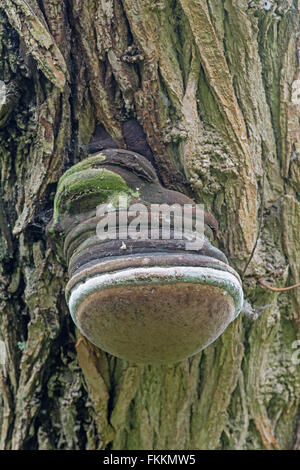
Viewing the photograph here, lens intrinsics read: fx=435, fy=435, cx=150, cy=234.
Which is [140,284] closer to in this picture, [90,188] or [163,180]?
[90,188]

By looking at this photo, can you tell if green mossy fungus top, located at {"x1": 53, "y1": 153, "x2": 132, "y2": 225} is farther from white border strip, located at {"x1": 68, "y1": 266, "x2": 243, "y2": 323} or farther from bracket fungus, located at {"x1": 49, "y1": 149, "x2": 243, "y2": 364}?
white border strip, located at {"x1": 68, "y1": 266, "x2": 243, "y2": 323}

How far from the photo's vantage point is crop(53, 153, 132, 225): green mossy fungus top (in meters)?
1.29

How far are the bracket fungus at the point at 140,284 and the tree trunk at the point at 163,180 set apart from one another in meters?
0.32

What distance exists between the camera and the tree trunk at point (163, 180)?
1482 millimetres

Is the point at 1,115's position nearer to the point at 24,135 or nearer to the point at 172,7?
the point at 24,135

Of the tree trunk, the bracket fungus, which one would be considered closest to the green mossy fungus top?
the bracket fungus

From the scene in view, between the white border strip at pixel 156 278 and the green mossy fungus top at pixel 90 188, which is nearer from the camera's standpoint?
the white border strip at pixel 156 278

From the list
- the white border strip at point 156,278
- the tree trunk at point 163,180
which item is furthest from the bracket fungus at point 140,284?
the tree trunk at point 163,180

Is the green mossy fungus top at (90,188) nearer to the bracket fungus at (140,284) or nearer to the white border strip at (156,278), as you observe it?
the bracket fungus at (140,284)

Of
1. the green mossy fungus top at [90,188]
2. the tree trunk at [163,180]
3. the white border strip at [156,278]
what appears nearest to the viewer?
the white border strip at [156,278]

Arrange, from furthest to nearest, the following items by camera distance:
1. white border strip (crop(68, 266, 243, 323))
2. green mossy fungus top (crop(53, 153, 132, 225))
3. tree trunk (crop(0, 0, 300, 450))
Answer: tree trunk (crop(0, 0, 300, 450)) → green mossy fungus top (crop(53, 153, 132, 225)) → white border strip (crop(68, 266, 243, 323))

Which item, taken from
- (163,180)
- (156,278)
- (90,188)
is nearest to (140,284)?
(156,278)

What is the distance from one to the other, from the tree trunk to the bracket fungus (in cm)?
32

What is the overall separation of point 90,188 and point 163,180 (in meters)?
0.31
